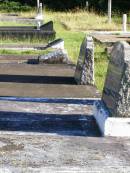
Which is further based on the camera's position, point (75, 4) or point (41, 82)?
point (75, 4)

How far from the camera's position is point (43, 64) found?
12.5m

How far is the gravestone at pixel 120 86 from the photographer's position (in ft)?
19.2

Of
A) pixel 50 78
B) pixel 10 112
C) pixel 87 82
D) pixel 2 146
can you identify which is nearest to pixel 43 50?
pixel 50 78

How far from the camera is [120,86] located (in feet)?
19.4

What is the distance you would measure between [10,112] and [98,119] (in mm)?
1193

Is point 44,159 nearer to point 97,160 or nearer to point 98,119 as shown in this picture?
point 97,160

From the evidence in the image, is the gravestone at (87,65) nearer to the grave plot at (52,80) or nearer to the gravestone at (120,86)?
the grave plot at (52,80)

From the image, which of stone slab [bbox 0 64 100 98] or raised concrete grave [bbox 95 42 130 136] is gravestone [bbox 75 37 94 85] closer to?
stone slab [bbox 0 64 100 98]

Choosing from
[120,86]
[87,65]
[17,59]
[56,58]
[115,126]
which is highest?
[120,86]

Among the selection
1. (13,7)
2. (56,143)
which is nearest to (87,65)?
(56,143)

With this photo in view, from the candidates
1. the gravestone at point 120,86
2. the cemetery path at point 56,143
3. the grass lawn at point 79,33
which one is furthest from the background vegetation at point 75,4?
the gravestone at point 120,86

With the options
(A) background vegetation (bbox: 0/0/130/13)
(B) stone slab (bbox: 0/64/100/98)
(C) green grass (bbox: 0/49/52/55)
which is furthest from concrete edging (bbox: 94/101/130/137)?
(A) background vegetation (bbox: 0/0/130/13)

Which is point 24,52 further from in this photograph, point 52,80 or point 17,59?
point 52,80

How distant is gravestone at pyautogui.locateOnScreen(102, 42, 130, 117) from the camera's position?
586 centimetres
